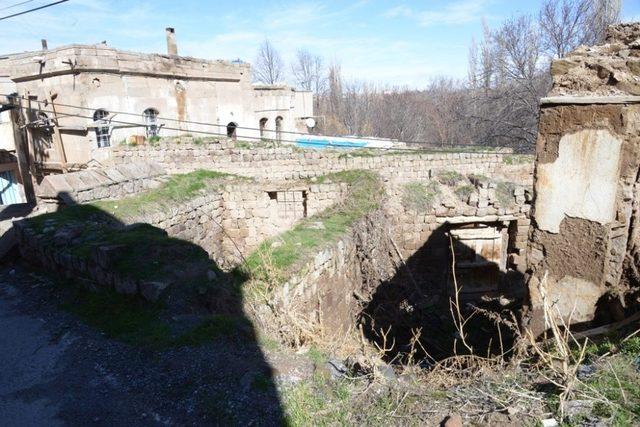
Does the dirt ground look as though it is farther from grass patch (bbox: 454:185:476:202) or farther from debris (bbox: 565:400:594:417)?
grass patch (bbox: 454:185:476:202)

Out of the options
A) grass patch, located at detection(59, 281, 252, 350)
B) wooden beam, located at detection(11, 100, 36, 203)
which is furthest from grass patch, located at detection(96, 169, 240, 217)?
wooden beam, located at detection(11, 100, 36, 203)

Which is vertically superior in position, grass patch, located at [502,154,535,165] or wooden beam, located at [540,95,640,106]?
wooden beam, located at [540,95,640,106]

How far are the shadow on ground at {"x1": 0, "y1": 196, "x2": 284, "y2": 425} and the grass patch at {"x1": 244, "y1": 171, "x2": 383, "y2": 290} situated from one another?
0.49 metres

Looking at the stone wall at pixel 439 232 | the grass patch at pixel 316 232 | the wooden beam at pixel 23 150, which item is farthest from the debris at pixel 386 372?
the wooden beam at pixel 23 150

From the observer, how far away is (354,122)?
1556 inches

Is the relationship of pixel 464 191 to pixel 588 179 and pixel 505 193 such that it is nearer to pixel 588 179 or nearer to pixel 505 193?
pixel 505 193

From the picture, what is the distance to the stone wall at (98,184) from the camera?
7.61 m

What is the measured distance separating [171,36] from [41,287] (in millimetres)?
15848

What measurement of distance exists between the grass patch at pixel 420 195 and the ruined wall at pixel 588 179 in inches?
263

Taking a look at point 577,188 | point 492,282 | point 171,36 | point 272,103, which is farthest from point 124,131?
point 577,188

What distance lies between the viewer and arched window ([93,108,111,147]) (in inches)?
564

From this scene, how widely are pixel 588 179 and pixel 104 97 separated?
1489cm

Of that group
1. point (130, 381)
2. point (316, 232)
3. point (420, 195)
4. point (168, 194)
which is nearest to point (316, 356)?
point (130, 381)

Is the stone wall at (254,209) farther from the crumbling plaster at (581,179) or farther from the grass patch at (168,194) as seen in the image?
the crumbling plaster at (581,179)
